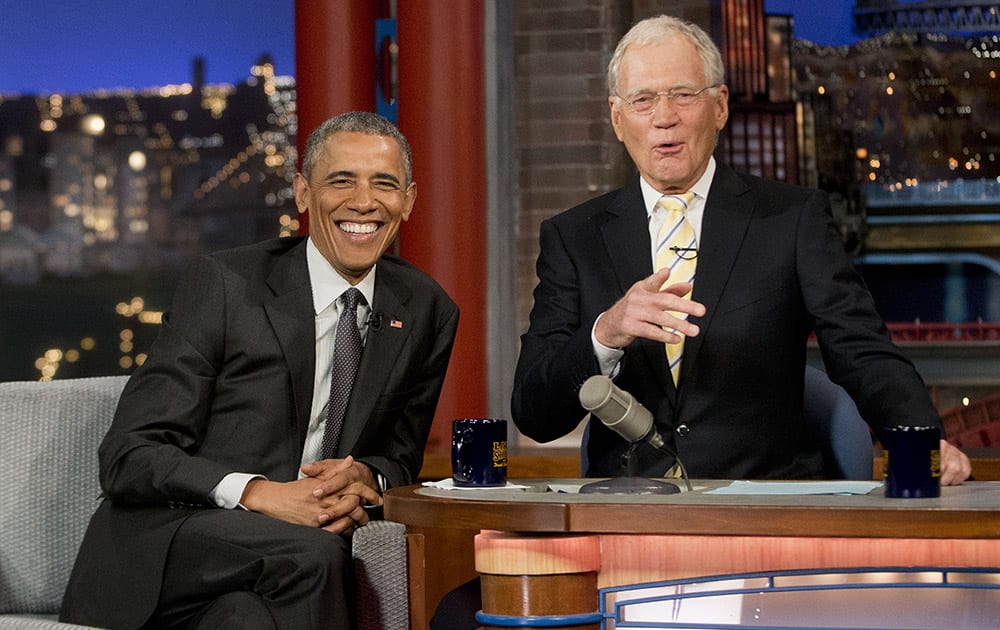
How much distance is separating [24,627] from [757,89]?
300 cm

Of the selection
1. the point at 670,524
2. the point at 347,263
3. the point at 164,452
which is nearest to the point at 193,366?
the point at 164,452

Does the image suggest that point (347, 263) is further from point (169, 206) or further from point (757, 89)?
point (169, 206)

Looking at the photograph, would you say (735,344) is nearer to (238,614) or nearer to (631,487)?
(631,487)

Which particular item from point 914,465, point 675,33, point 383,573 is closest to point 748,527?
point 914,465

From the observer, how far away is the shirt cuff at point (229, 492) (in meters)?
2.23

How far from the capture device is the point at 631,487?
1907 mm

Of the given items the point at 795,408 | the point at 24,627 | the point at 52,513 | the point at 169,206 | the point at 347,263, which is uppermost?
the point at 169,206

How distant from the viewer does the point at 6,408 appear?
7.91 feet

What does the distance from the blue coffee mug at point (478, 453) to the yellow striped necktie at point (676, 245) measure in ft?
1.56

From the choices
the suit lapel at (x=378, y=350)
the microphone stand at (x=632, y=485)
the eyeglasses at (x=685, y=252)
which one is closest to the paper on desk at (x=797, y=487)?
the microphone stand at (x=632, y=485)

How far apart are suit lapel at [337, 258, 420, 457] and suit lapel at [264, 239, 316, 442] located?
80mm

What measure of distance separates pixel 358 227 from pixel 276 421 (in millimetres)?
381

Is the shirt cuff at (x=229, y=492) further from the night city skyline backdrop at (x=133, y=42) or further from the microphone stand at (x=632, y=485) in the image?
the night city skyline backdrop at (x=133, y=42)

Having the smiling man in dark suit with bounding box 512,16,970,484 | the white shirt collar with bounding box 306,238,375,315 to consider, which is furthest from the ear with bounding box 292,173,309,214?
the smiling man in dark suit with bounding box 512,16,970,484
